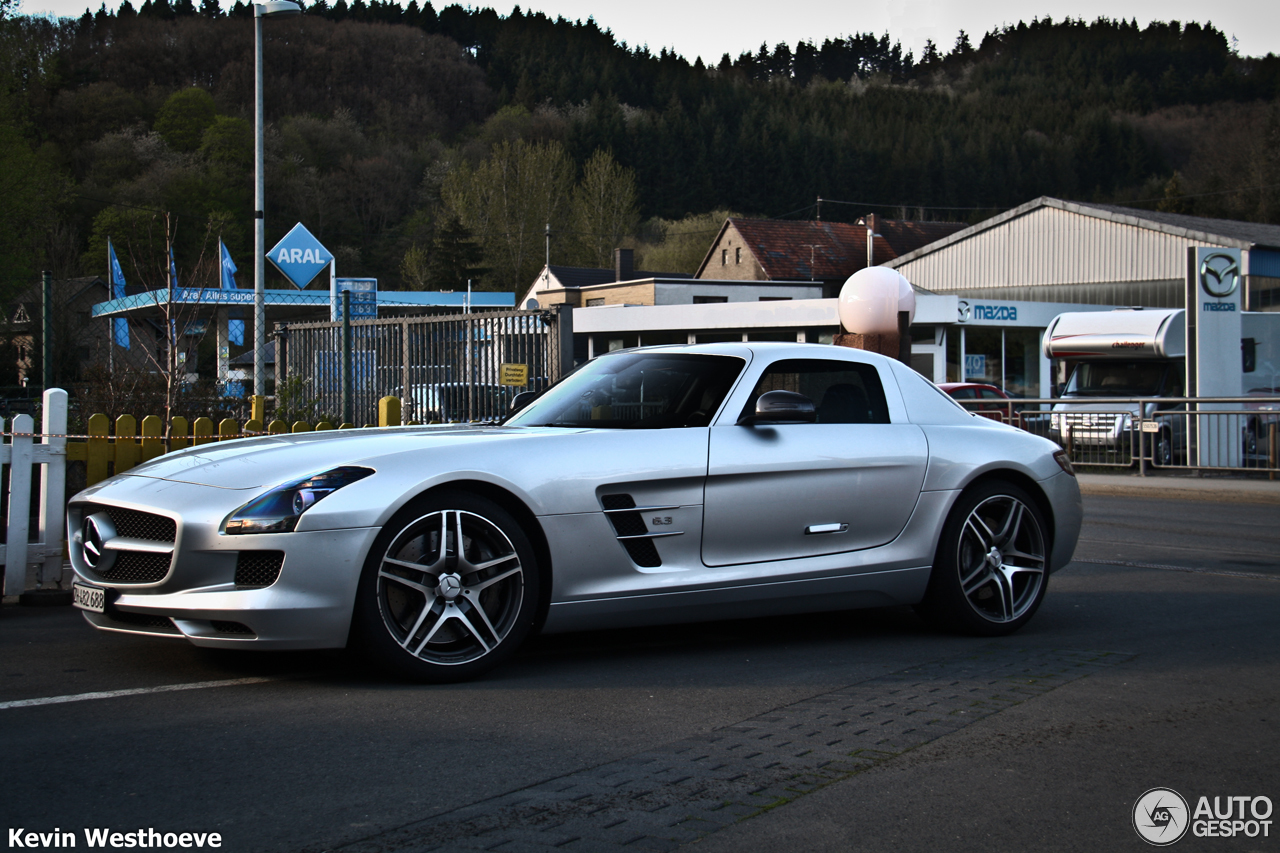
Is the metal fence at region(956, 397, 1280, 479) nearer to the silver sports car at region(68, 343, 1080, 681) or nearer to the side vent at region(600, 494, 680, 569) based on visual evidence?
the silver sports car at region(68, 343, 1080, 681)

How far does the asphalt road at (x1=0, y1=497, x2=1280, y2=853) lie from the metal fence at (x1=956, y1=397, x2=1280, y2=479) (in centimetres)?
1274

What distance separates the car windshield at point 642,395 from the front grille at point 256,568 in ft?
5.33

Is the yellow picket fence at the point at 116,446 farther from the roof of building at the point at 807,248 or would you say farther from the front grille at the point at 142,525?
the roof of building at the point at 807,248

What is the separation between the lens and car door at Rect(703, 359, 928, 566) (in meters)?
5.50

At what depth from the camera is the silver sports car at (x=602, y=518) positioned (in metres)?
4.65

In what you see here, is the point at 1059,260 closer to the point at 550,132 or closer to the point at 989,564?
the point at 989,564

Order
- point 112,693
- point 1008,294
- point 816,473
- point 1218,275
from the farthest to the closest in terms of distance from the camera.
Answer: point 1008,294 < point 1218,275 < point 816,473 < point 112,693

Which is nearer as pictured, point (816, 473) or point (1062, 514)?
point (816, 473)

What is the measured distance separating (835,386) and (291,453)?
108 inches

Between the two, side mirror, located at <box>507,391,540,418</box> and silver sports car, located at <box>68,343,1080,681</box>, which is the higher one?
side mirror, located at <box>507,391,540,418</box>

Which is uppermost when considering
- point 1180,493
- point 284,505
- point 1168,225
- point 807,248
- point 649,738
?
point 807,248

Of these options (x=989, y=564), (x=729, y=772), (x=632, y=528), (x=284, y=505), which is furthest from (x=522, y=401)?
(x=729, y=772)

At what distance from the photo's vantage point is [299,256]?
66.5 feet

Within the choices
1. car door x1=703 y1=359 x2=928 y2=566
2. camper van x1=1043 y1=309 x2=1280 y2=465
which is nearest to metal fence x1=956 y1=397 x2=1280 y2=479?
camper van x1=1043 y1=309 x2=1280 y2=465
